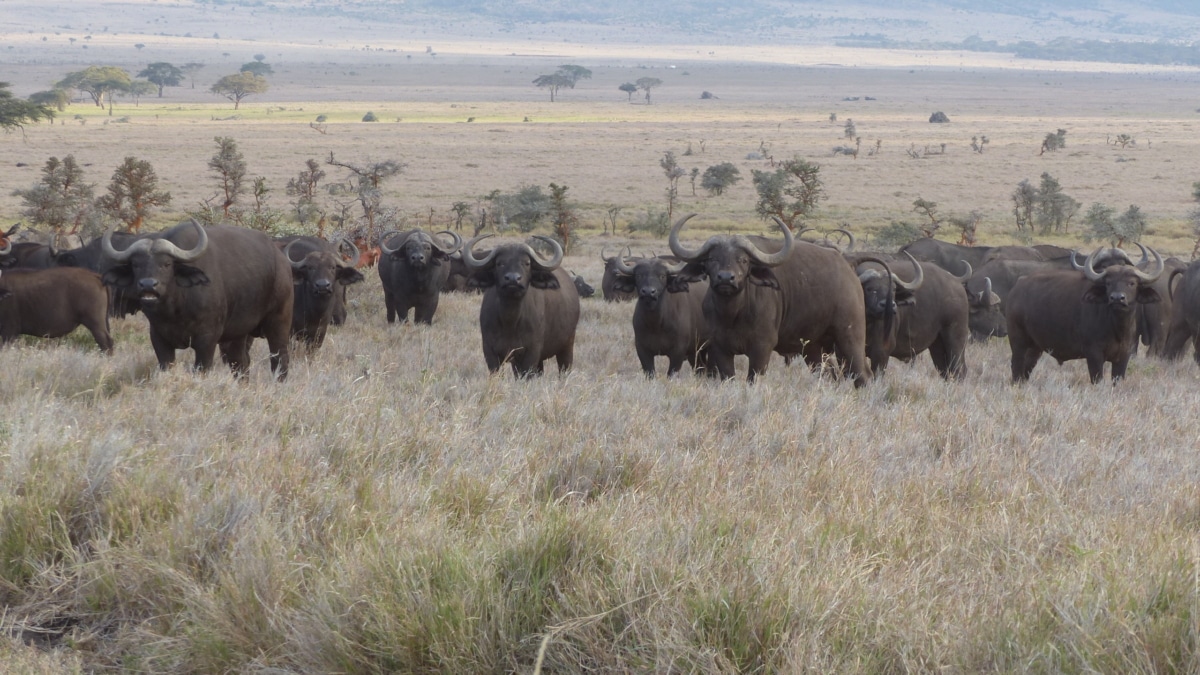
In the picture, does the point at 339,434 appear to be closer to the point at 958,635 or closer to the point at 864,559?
the point at 864,559

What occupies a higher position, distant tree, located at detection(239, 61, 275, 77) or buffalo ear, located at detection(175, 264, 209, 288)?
distant tree, located at detection(239, 61, 275, 77)

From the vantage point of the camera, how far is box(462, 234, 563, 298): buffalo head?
10.8 meters

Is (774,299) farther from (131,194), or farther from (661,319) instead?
(131,194)

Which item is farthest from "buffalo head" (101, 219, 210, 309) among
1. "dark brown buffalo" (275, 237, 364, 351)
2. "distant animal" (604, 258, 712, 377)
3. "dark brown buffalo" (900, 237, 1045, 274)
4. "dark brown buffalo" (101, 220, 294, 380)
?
"dark brown buffalo" (900, 237, 1045, 274)

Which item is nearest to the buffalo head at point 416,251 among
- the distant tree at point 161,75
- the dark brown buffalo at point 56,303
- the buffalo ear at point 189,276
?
the dark brown buffalo at point 56,303

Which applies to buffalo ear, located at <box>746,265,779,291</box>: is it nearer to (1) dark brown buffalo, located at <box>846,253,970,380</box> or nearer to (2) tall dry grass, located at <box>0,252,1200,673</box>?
(1) dark brown buffalo, located at <box>846,253,970,380</box>

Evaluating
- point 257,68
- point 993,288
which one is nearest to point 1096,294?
point 993,288

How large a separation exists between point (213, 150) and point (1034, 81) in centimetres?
16037

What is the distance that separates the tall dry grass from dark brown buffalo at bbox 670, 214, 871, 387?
2.92 metres

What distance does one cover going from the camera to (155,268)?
9133 millimetres

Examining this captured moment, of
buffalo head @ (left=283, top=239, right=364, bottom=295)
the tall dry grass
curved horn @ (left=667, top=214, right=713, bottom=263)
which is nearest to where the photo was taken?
the tall dry grass

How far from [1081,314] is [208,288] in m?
8.10

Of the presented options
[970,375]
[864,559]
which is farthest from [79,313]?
[864,559]

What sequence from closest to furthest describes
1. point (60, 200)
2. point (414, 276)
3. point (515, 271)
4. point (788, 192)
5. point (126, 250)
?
point (126, 250)
point (515, 271)
point (414, 276)
point (60, 200)
point (788, 192)
